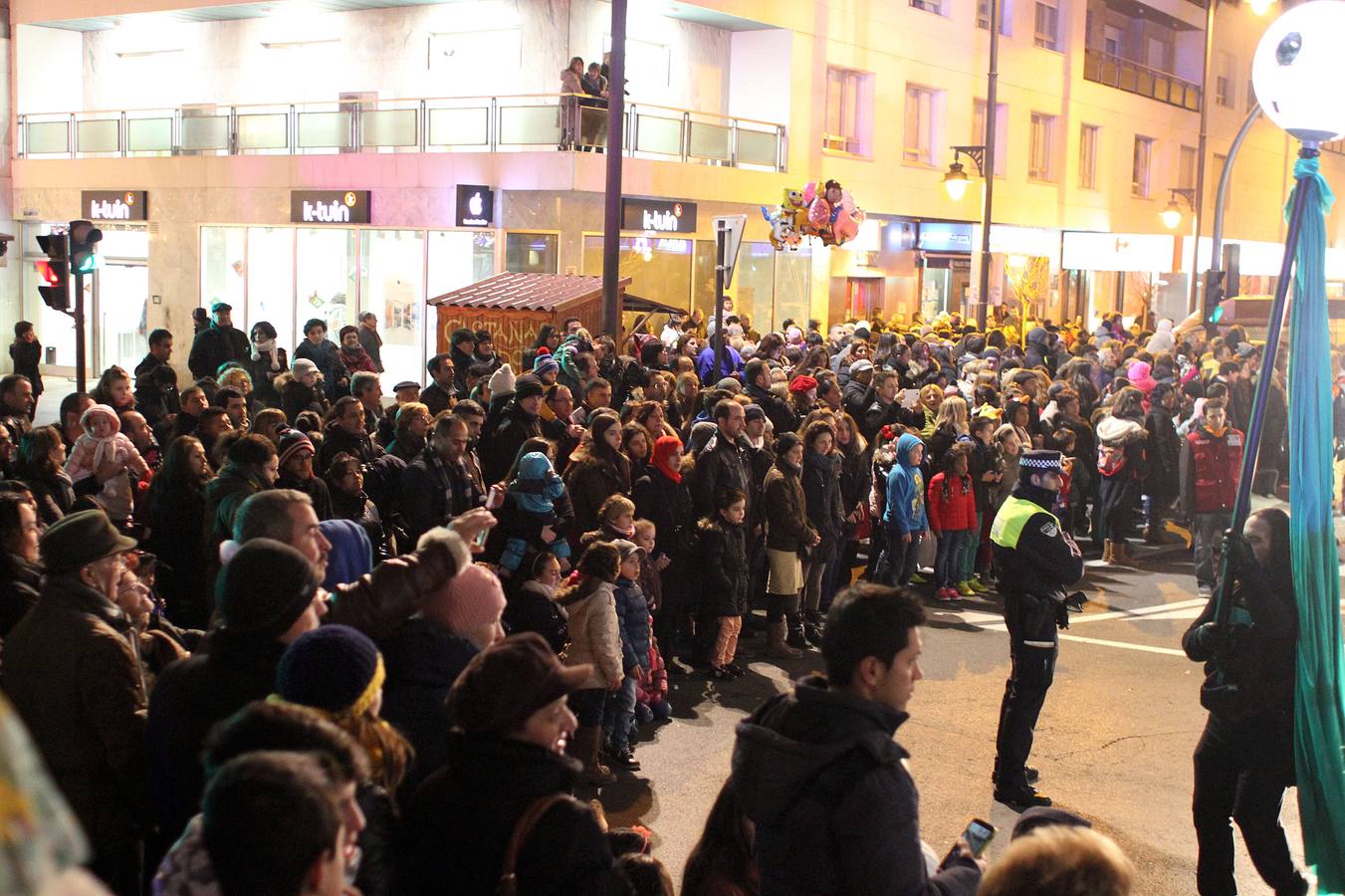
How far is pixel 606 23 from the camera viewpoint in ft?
86.3

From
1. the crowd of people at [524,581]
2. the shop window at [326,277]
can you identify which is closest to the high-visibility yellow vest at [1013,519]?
the crowd of people at [524,581]

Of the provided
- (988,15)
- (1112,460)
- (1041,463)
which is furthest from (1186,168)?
(1041,463)

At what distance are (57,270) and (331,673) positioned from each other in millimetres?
11015

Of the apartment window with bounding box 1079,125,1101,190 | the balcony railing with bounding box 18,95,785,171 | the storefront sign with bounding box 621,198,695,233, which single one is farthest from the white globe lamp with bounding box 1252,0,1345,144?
the apartment window with bounding box 1079,125,1101,190

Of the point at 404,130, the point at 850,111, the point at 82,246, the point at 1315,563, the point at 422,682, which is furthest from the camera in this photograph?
the point at 850,111

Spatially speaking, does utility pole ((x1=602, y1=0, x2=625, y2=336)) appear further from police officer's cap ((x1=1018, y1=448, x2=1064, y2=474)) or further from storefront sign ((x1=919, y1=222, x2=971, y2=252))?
storefront sign ((x1=919, y1=222, x2=971, y2=252))

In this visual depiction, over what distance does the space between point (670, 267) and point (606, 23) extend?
15.3 ft

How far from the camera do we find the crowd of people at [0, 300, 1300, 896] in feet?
10.9

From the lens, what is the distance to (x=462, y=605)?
460cm

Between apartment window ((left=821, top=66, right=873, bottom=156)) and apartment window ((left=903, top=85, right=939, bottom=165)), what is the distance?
1.86 metres

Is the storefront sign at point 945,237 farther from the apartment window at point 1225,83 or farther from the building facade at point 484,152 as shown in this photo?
the apartment window at point 1225,83

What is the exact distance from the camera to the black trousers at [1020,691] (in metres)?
7.72

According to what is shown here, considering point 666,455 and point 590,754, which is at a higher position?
point 666,455

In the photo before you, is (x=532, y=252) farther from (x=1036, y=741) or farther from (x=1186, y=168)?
(x=1186, y=168)
